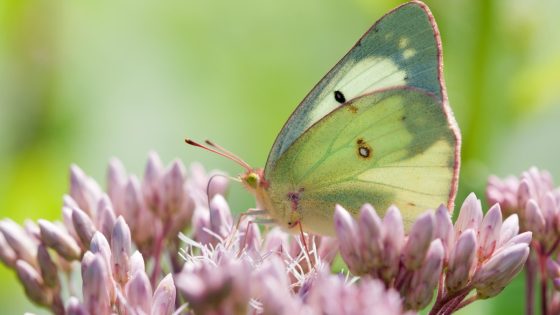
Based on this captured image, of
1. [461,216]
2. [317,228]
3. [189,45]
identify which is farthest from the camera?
[189,45]

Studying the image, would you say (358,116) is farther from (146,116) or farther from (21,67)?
(146,116)

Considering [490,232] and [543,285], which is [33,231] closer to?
[490,232]

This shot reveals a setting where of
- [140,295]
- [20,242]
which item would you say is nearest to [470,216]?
[140,295]

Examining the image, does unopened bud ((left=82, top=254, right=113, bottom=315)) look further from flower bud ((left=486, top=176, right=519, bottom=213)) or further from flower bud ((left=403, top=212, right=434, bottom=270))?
flower bud ((left=486, top=176, right=519, bottom=213))

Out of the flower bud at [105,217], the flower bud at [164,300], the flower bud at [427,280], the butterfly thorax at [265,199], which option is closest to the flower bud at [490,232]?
the flower bud at [427,280]

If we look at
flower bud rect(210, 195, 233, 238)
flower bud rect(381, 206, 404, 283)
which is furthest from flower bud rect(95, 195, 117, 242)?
flower bud rect(381, 206, 404, 283)

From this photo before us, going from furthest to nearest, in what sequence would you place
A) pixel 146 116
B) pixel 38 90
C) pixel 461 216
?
pixel 146 116
pixel 38 90
pixel 461 216

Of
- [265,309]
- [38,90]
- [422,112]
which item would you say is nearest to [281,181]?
[422,112]
